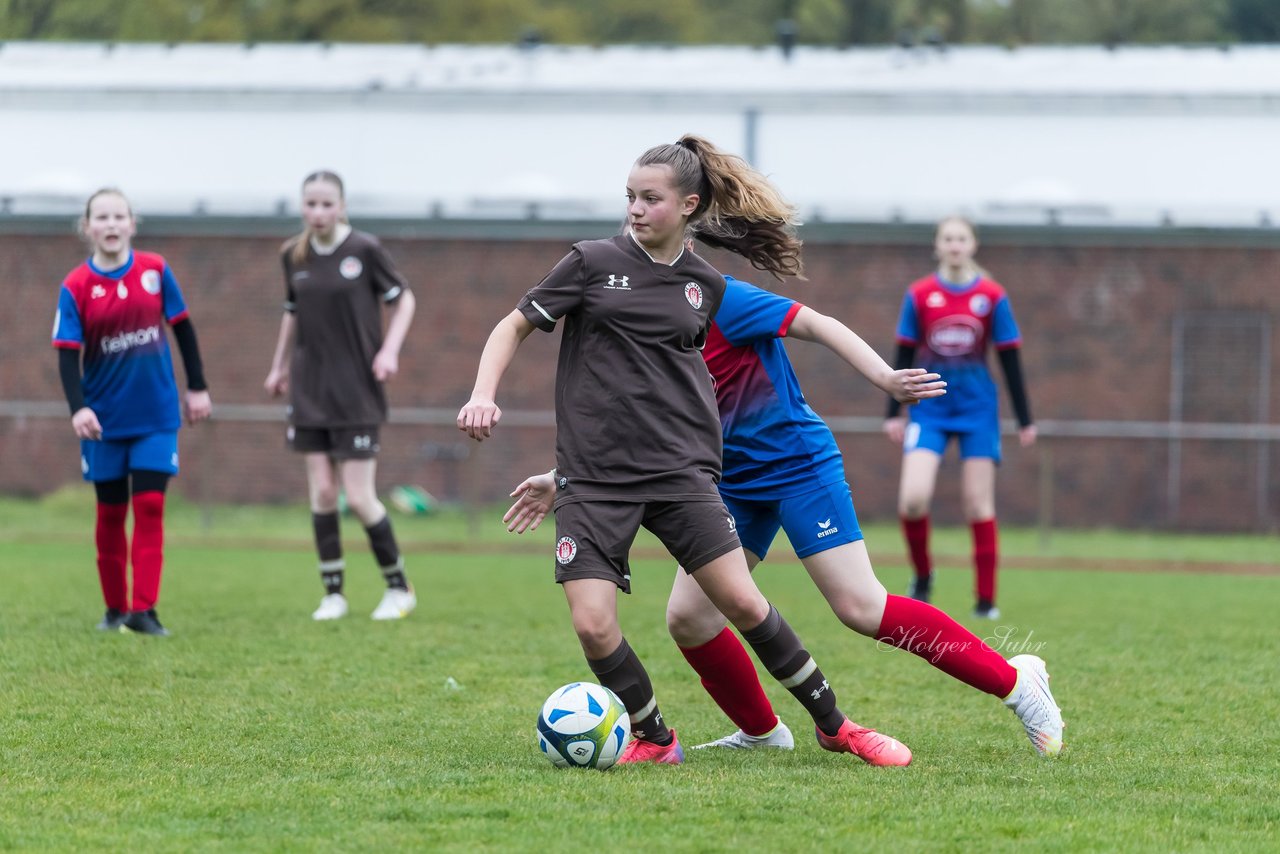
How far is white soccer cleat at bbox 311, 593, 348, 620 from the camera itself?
9258 mm

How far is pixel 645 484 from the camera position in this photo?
16.5 ft

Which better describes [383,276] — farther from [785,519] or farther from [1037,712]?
[1037,712]

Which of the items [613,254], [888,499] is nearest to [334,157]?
[888,499]

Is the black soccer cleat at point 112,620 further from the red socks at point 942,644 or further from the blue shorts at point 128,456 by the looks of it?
the red socks at point 942,644

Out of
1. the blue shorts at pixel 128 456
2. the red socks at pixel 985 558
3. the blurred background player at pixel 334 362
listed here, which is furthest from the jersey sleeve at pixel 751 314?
the red socks at pixel 985 558

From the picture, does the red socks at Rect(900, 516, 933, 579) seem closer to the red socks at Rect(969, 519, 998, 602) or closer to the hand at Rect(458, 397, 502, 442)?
the red socks at Rect(969, 519, 998, 602)

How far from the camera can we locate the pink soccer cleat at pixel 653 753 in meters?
5.30

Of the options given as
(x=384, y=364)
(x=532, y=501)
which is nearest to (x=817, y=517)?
(x=532, y=501)

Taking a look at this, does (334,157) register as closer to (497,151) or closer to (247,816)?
(497,151)

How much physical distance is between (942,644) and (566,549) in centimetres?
128

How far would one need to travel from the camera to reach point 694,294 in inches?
204

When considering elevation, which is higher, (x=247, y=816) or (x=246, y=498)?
(x=247, y=816)

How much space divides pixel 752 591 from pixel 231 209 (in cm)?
1794

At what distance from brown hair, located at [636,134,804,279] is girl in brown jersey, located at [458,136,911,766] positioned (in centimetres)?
2
